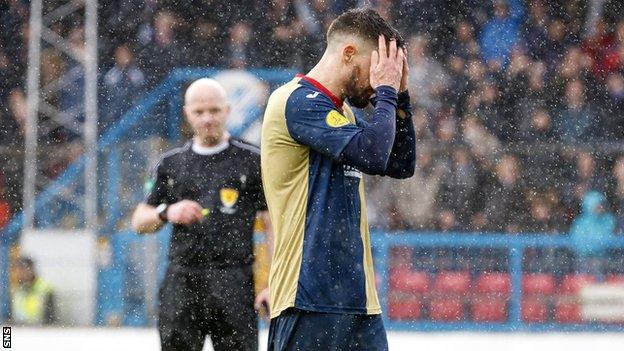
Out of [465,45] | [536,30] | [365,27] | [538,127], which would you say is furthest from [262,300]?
[536,30]

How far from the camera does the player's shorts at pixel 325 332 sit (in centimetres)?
373

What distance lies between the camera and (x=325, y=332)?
3727 mm

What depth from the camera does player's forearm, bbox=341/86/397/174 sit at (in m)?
3.61

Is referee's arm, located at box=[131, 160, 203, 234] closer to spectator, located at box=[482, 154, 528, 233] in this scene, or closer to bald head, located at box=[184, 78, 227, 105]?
bald head, located at box=[184, 78, 227, 105]

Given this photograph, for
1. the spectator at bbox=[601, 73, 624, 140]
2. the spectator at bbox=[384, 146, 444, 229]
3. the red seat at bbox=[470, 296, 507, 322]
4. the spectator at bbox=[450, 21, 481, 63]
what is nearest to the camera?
the red seat at bbox=[470, 296, 507, 322]

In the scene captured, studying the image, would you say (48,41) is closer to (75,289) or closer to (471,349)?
(75,289)


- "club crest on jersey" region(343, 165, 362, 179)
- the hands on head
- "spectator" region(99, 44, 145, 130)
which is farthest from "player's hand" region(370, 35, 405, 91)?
"spectator" region(99, 44, 145, 130)

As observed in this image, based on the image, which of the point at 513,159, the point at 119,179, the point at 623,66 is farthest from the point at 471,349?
the point at 623,66

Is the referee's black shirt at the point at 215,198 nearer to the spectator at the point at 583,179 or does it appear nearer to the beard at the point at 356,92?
the beard at the point at 356,92

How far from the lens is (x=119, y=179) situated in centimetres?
1129

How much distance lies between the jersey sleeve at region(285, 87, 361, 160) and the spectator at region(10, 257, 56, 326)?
7755 mm

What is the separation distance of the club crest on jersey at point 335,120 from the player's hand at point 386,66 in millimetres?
128

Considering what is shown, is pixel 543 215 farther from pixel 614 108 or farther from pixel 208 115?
pixel 208 115

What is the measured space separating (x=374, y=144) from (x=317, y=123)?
0.62 ft
